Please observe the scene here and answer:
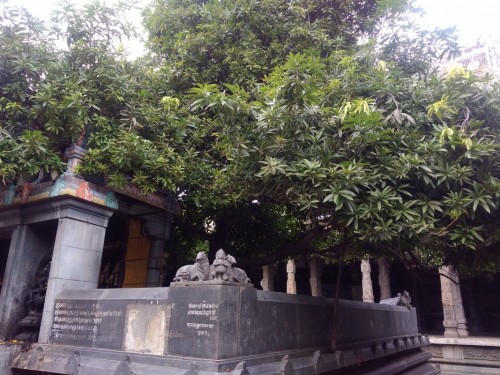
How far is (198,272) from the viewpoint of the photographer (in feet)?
18.1

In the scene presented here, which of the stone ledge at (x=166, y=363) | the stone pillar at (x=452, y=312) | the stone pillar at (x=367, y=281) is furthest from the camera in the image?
the stone pillar at (x=367, y=281)

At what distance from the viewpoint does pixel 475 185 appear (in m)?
5.66

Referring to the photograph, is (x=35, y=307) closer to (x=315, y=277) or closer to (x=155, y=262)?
(x=155, y=262)

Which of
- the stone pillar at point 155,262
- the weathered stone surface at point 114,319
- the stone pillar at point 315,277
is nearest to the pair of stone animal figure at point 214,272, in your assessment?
the weathered stone surface at point 114,319

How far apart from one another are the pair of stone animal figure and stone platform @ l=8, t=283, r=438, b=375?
0.14m

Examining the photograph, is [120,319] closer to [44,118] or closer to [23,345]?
[23,345]

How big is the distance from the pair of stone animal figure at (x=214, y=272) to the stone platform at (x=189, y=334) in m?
0.14

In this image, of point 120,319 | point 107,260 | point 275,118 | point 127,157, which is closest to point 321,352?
point 120,319

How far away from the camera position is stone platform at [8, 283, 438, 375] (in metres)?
5.10

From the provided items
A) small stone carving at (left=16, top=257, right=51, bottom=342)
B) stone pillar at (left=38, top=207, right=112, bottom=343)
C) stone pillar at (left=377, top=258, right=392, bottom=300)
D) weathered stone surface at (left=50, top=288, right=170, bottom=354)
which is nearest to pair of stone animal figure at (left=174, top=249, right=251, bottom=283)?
weathered stone surface at (left=50, top=288, right=170, bottom=354)

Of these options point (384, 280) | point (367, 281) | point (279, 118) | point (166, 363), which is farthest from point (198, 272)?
point (384, 280)

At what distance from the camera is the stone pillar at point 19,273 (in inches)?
293

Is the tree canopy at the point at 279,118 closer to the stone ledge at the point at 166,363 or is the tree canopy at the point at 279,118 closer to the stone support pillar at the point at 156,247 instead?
the stone support pillar at the point at 156,247

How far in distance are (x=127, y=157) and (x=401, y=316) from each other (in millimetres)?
9419
